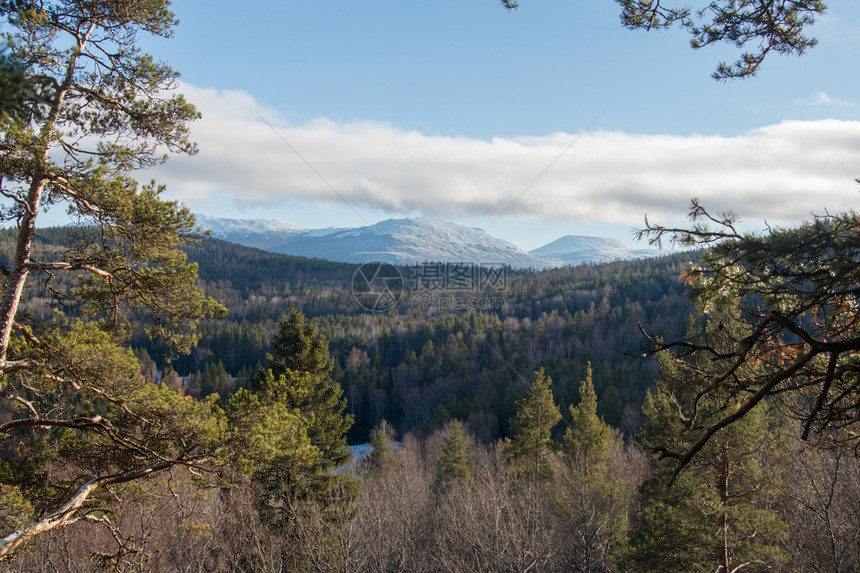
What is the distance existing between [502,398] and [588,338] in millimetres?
32333

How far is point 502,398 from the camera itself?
50.3 meters

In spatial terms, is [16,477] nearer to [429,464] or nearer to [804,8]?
[804,8]

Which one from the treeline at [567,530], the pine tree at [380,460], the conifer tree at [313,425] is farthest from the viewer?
the pine tree at [380,460]

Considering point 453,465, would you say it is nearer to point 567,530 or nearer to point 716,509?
point 567,530

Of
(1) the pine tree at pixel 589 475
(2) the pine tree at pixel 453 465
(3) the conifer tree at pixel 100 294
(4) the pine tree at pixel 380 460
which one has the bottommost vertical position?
(4) the pine tree at pixel 380 460

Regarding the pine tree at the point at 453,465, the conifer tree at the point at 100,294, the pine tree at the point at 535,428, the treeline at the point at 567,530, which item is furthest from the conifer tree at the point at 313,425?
the pine tree at the point at 453,465

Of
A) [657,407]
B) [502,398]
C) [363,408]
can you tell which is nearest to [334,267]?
[363,408]

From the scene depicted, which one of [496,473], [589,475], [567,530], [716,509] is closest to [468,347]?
[496,473]

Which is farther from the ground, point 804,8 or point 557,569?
point 804,8

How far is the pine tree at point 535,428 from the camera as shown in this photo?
21875 millimetres

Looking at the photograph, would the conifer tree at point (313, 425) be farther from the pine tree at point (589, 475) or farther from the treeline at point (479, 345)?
the treeline at point (479, 345)

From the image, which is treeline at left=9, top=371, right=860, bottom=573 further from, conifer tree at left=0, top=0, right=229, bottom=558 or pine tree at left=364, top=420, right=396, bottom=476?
pine tree at left=364, top=420, right=396, bottom=476

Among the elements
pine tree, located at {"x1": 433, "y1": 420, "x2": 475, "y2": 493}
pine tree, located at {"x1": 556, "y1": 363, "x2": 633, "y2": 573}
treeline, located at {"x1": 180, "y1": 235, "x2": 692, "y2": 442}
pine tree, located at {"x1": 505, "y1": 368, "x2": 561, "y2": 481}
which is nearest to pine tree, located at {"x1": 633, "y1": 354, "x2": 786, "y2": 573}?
pine tree, located at {"x1": 556, "y1": 363, "x2": 633, "y2": 573}

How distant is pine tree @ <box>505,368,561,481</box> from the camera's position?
2188 cm
